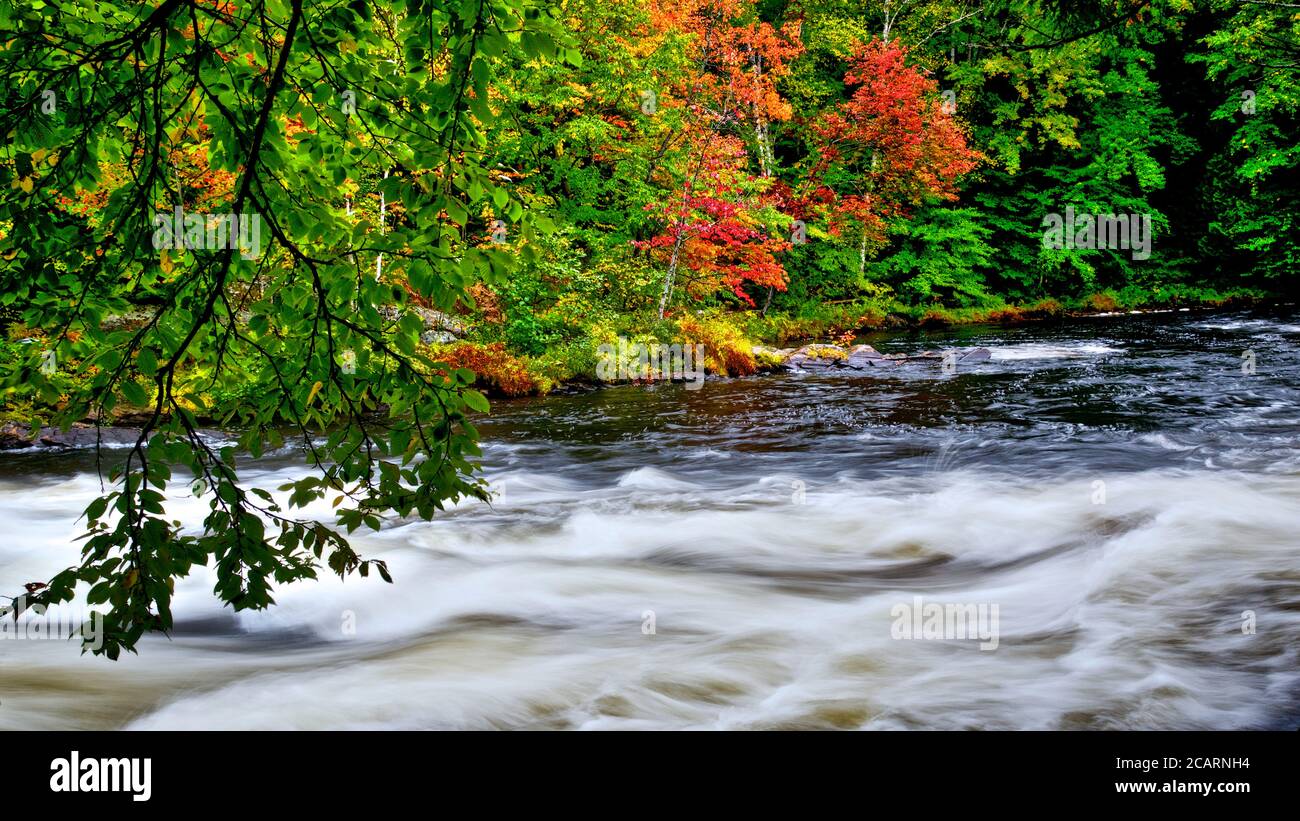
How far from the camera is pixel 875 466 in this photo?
25.6 feet

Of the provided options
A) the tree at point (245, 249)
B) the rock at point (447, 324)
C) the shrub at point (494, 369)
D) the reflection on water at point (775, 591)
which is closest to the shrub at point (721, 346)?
the shrub at point (494, 369)

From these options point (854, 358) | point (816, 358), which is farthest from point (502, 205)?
point (816, 358)

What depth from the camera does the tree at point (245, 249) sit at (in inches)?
69.8

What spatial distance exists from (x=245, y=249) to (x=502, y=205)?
2.17 feet

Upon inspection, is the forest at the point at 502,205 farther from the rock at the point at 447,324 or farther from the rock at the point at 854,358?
the rock at the point at 854,358

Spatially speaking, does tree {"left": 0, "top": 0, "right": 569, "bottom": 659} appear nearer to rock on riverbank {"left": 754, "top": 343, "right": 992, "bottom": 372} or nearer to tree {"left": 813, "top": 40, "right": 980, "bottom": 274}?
rock on riverbank {"left": 754, "top": 343, "right": 992, "bottom": 372}

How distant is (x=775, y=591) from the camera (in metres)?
4.93

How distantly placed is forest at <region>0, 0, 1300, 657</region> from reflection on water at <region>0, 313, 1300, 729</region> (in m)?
0.68

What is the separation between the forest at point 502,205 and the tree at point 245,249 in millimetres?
12
